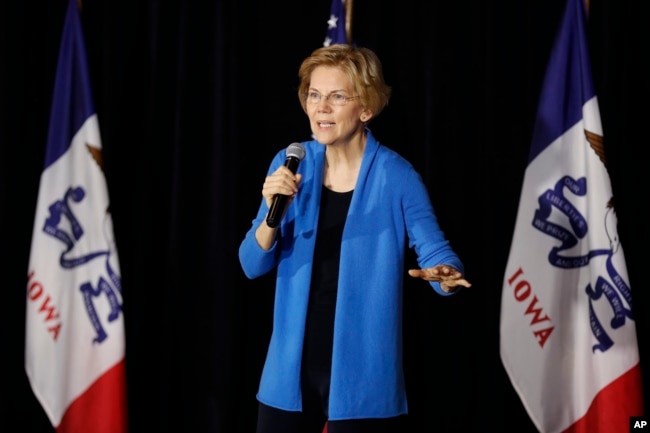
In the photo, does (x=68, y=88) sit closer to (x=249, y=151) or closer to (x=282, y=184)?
(x=249, y=151)

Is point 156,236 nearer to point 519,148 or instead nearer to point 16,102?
point 16,102

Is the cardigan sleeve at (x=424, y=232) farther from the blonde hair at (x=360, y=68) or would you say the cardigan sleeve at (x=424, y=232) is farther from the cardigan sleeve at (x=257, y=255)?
the cardigan sleeve at (x=257, y=255)

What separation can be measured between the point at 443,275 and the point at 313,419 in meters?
0.53

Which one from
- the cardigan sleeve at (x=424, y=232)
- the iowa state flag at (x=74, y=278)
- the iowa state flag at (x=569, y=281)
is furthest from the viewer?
the iowa state flag at (x=74, y=278)

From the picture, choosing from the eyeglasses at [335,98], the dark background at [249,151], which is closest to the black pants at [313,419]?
the eyeglasses at [335,98]

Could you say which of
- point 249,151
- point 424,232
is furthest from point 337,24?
point 424,232

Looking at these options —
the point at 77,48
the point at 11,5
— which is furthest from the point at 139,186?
the point at 11,5

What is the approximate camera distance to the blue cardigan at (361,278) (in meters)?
1.92

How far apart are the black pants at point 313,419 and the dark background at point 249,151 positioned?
3.93ft

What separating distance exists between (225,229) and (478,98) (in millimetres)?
1198

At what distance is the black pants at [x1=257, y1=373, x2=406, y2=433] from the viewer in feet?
6.31

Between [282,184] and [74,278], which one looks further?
[74,278]

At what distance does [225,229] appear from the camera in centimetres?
316

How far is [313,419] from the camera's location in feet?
6.48
